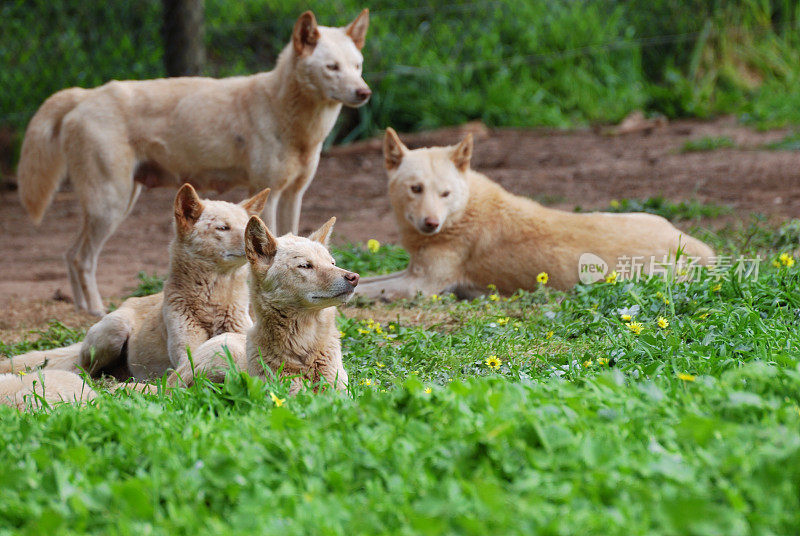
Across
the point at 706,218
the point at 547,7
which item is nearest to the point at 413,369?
the point at 706,218

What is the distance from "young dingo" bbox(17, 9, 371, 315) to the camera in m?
6.54

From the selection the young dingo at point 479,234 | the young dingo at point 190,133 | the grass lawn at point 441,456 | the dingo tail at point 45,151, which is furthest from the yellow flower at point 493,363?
the dingo tail at point 45,151

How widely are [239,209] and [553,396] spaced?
223 centimetres

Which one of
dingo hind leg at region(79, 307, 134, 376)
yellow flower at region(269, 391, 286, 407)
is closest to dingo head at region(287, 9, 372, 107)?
dingo hind leg at region(79, 307, 134, 376)

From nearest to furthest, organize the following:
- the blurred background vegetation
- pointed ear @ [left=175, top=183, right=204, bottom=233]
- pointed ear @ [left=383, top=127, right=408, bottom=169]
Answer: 1. pointed ear @ [left=175, top=183, right=204, bottom=233]
2. pointed ear @ [left=383, top=127, right=408, bottom=169]
3. the blurred background vegetation

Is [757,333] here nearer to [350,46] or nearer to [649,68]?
[350,46]

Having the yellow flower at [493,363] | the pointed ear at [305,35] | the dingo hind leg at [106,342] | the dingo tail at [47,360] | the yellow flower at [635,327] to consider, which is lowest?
the dingo tail at [47,360]

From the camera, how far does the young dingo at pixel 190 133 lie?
6.54 meters

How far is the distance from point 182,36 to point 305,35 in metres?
3.22

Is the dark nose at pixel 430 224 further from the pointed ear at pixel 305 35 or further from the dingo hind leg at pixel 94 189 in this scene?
the dingo hind leg at pixel 94 189

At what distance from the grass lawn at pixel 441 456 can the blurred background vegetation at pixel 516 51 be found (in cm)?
821

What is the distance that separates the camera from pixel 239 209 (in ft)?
15.5

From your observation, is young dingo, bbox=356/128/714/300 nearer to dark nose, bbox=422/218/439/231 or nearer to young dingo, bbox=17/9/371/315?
dark nose, bbox=422/218/439/231

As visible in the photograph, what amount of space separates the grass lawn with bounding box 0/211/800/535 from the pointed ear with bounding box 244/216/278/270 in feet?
1.80
